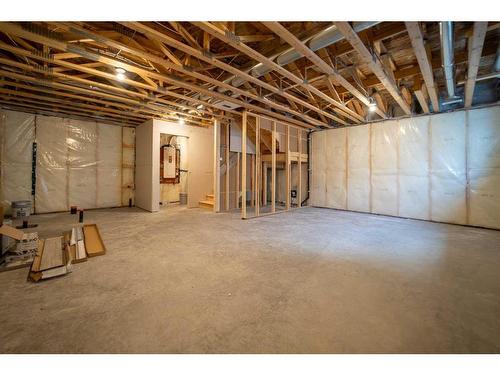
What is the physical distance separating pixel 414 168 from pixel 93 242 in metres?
7.00

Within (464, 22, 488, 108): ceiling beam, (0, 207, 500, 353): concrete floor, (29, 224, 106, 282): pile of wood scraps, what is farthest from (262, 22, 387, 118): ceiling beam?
(29, 224, 106, 282): pile of wood scraps

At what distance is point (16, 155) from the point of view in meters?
5.31

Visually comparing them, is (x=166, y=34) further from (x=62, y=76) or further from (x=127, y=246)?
(x=127, y=246)

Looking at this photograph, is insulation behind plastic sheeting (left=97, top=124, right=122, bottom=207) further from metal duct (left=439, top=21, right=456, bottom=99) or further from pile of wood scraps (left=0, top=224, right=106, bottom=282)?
metal duct (left=439, top=21, right=456, bottom=99)

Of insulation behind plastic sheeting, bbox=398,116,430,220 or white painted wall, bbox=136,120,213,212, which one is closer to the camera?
insulation behind plastic sheeting, bbox=398,116,430,220

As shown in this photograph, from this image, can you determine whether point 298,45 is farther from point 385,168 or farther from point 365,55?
point 385,168

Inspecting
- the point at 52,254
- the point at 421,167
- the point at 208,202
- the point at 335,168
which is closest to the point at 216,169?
the point at 208,202

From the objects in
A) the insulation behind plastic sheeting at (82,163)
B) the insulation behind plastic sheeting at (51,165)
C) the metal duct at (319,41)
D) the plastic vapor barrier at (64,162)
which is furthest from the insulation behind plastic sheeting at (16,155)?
the metal duct at (319,41)

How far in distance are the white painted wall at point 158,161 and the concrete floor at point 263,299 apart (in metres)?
2.95

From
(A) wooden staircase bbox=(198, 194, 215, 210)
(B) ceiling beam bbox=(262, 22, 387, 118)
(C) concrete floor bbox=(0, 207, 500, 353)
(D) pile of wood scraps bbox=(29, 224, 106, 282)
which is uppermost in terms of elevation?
(B) ceiling beam bbox=(262, 22, 387, 118)

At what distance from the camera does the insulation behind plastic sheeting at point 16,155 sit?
5.21m

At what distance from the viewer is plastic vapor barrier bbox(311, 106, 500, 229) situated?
4406mm

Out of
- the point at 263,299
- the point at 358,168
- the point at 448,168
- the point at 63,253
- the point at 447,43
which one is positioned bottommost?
the point at 263,299

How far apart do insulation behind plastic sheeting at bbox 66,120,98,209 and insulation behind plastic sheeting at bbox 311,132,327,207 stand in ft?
23.2
